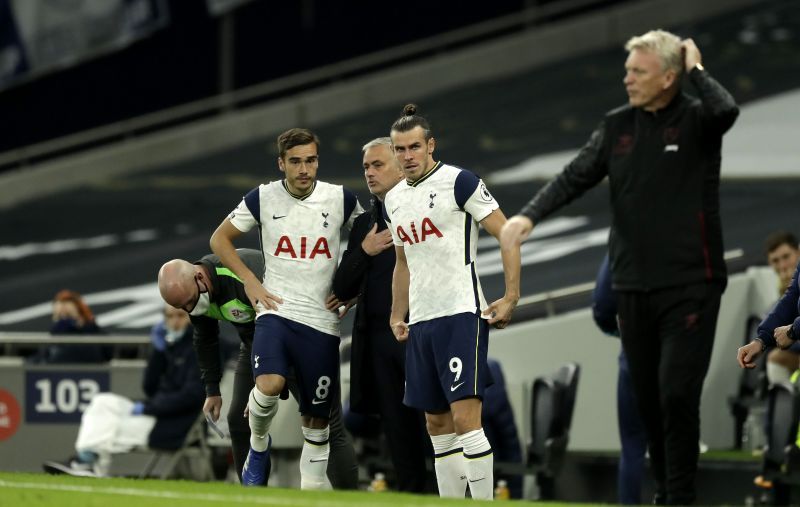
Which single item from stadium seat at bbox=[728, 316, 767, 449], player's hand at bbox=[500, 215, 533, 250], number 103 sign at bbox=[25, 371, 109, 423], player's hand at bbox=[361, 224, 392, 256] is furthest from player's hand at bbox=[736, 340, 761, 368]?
number 103 sign at bbox=[25, 371, 109, 423]

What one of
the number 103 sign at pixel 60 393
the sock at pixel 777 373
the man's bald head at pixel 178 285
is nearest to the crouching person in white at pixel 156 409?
the number 103 sign at pixel 60 393

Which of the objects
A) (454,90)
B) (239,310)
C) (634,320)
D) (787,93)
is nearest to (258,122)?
(454,90)

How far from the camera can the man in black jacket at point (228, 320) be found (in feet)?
27.6

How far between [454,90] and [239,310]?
57.3ft

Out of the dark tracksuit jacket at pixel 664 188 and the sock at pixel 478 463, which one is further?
the sock at pixel 478 463

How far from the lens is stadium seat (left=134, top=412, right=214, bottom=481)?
11984 mm

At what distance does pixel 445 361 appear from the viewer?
7.51m

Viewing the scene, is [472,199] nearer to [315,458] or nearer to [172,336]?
[315,458]

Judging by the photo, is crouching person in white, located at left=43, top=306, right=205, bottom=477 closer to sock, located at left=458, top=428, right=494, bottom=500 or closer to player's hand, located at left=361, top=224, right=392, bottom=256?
player's hand, located at left=361, top=224, right=392, bottom=256


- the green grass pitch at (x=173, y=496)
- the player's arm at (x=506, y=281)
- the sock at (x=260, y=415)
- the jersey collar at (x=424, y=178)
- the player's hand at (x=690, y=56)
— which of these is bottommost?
the green grass pitch at (x=173, y=496)

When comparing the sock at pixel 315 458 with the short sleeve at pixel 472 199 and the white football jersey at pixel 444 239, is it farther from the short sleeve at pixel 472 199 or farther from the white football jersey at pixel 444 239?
the short sleeve at pixel 472 199

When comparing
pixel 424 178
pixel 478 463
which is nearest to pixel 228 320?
pixel 424 178

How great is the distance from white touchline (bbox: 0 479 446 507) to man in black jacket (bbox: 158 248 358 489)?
1.55 meters

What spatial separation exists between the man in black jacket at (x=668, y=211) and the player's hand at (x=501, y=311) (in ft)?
3.00
